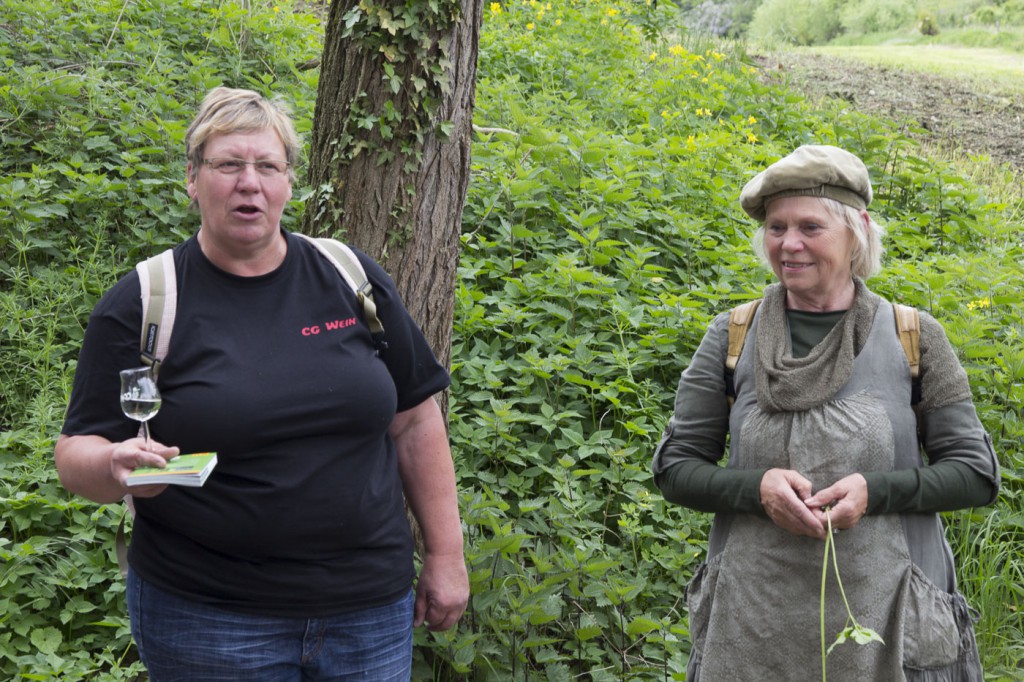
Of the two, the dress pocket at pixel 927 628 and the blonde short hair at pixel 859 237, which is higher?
the blonde short hair at pixel 859 237

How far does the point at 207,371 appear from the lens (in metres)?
2.08

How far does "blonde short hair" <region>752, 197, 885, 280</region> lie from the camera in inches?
92.0

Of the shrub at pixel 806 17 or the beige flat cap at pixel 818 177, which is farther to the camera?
the shrub at pixel 806 17

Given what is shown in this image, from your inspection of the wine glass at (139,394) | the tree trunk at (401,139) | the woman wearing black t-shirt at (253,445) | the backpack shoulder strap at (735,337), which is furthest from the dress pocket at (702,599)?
the tree trunk at (401,139)

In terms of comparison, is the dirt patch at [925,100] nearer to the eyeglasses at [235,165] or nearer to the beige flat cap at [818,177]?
the beige flat cap at [818,177]

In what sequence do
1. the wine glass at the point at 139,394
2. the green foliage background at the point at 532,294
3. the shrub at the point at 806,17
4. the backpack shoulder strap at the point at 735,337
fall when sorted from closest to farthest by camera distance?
the wine glass at the point at 139,394 < the backpack shoulder strap at the point at 735,337 < the green foliage background at the point at 532,294 < the shrub at the point at 806,17

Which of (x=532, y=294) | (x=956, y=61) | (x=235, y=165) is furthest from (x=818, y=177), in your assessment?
(x=956, y=61)

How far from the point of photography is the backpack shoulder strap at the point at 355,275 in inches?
90.6

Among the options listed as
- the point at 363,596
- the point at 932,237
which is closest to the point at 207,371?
the point at 363,596

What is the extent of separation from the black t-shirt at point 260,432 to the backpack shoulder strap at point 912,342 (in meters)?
1.23

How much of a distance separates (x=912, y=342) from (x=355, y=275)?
1.33 m

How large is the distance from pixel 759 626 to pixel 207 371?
138 centimetres

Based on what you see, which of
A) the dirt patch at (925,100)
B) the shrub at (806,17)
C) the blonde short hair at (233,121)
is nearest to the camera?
the blonde short hair at (233,121)

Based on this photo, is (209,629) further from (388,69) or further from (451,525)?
(388,69)
